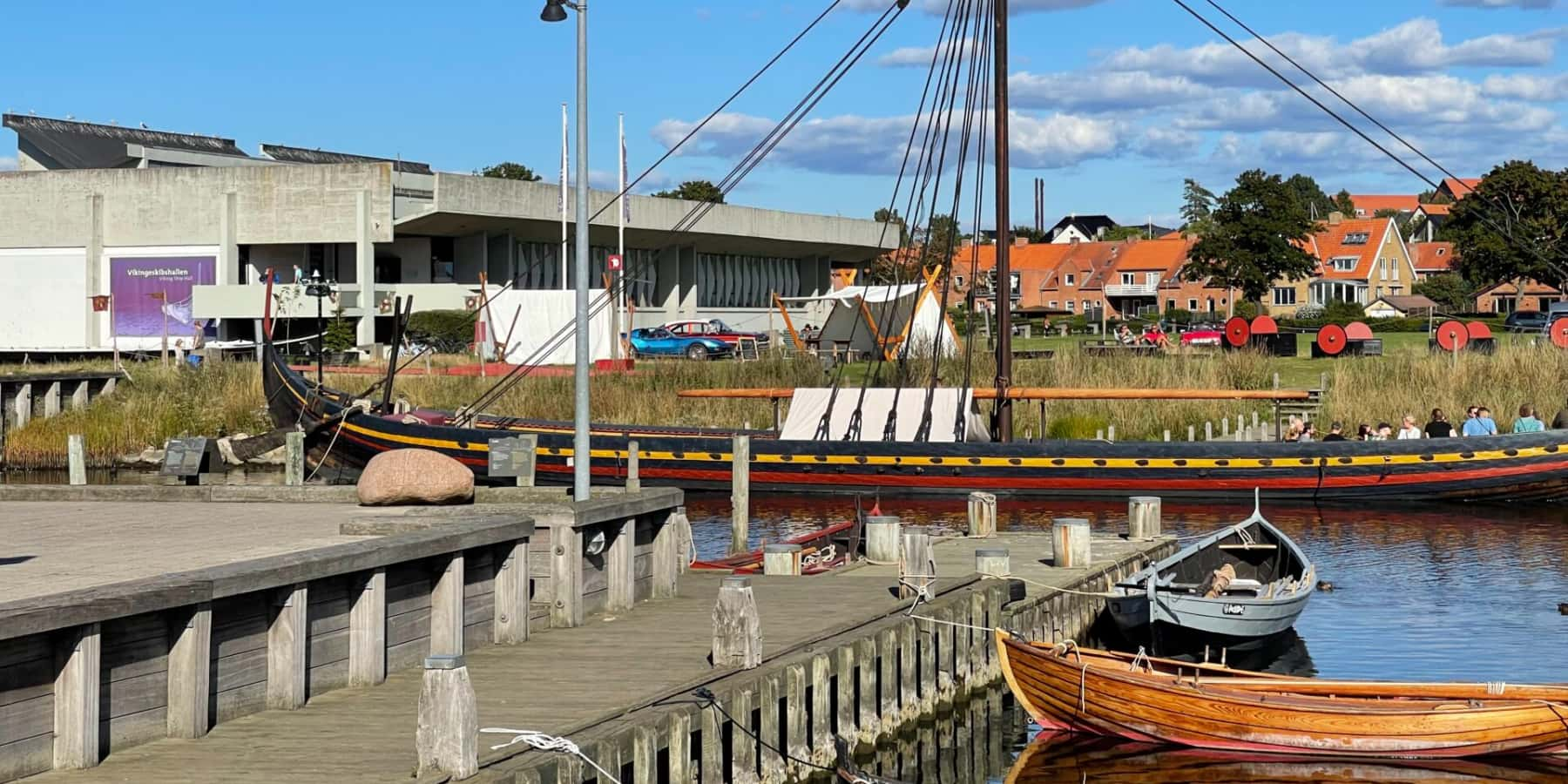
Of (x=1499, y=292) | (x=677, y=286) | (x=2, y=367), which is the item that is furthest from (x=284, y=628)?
(x=1499, y=292)

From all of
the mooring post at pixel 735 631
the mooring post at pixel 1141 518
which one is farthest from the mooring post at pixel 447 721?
the mooring post at pixel 1141 518

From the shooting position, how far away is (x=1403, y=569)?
31.5 meters

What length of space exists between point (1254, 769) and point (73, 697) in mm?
11338

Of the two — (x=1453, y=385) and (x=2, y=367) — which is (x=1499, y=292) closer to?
(x=1453, y=385)

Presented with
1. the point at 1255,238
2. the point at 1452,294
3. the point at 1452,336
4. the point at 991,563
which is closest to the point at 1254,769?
the point at 991,563

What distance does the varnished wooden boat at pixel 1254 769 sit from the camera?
59.0 ft

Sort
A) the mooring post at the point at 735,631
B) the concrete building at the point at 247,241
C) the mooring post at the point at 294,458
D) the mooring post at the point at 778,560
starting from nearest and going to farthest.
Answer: the mooring post at the point at 735,631 < the mooring post at the point at 778,560 < the mooring post at the point at 294,458 < the concrete building at the point at 247,241

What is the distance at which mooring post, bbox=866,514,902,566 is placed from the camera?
82.4 ft

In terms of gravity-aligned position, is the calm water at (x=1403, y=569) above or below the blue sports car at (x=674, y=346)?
below

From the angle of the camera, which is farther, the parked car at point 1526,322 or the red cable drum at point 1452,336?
the parked car at point 1526,322

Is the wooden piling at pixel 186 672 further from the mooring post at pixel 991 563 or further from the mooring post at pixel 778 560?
the mooring post at pixel 991 563

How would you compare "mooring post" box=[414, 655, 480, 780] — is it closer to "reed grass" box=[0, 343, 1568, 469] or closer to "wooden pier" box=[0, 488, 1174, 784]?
"wooden pier" box=[0, 488, 1174, 784]

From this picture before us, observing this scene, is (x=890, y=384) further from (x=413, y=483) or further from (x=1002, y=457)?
(x=413, y=483)

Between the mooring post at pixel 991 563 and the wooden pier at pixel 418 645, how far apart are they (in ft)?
1.47
